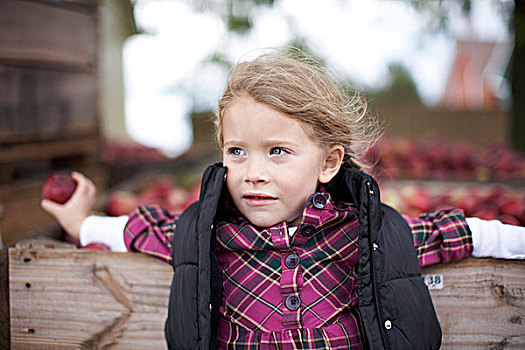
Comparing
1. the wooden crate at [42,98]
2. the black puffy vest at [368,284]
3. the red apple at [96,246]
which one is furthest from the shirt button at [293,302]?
the wooden crate at [42,98]

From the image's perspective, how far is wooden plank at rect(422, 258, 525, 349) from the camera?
1648mm

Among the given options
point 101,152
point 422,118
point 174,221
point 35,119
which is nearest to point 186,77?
point 422,118

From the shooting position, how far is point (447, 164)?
4.77 m

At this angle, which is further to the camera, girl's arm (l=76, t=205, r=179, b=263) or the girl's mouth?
girl's arm (l=76, t=205, r=179, b=263)

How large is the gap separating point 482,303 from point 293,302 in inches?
25.2

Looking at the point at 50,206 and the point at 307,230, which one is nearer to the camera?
the point at 307,230

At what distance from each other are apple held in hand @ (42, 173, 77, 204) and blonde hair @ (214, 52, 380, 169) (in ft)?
2.34

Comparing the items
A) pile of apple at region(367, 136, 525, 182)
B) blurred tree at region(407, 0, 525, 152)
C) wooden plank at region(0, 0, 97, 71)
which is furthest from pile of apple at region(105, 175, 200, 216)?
blurred tree at region(407, 0, 525, 152)

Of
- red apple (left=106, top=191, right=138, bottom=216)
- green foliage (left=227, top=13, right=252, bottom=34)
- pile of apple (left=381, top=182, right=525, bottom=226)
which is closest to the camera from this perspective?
pile of apple (left=381, top=182, right=525, bottom=226)

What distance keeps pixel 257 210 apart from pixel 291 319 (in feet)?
1.09

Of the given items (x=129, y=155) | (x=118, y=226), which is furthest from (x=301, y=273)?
(x=129, y=155)

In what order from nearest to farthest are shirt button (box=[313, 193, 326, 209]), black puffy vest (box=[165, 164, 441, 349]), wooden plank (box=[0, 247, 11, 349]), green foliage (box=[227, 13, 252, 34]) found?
black puffy vest (box=[165, 164, 441, 349]) → shirt button (box=[313, 193, 326, 209]) → wooden plank (box=[0, 247, 11, 349]) → green foliage (box=[227, 13, 252, 34])

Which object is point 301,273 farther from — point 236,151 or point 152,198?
point 152,198

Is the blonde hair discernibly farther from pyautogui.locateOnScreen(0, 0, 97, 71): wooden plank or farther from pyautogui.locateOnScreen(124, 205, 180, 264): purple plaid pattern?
pyautogui.locateOnScreen(0, 0, 97, 71): wooden plank
